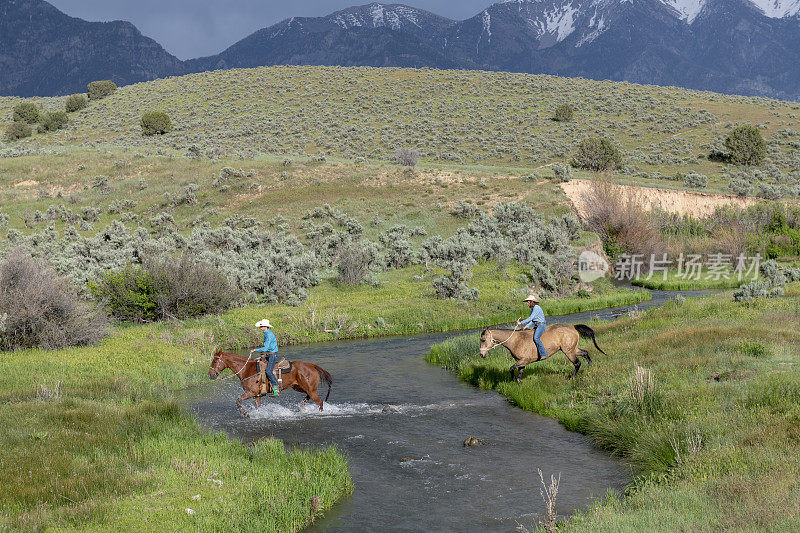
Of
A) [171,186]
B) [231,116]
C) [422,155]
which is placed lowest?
[171,186]

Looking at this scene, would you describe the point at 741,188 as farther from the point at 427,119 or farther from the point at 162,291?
the point at 162,291

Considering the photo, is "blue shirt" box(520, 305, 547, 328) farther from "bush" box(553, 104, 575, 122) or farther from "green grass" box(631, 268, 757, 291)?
"bush" box(553, 104, 575, 122)

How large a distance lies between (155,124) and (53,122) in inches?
799

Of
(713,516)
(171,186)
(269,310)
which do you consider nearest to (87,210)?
(171,186)

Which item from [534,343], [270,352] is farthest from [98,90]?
[534,343]

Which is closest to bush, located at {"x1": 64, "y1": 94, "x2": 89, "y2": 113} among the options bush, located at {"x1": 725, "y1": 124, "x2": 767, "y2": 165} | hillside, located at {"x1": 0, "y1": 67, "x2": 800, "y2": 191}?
hillside, located at {"x1": 0, "y1": 67, "x2": 800, "y2": 191}

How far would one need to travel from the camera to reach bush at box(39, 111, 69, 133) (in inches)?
3647

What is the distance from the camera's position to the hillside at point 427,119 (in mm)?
75750

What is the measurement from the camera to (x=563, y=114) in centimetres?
9112

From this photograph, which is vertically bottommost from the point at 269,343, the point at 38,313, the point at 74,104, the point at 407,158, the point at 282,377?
the point at 282,377

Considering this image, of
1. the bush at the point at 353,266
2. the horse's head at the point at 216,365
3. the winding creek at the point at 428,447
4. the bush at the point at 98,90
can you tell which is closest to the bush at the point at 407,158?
the bush at the point at 353,266

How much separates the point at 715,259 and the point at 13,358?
44452 mm

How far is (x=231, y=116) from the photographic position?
93.9 metres

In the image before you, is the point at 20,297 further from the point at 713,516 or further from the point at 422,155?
the point at 422,155
